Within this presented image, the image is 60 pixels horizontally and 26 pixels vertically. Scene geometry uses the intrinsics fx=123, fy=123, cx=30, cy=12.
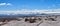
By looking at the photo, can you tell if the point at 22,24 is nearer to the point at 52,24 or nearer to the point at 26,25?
the point at 26,25

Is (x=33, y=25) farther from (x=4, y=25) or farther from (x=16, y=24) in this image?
(x=4, y=25)

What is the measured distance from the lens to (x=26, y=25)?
2.41 metres

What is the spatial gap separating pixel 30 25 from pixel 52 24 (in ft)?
1.47

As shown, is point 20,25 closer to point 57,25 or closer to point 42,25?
point 42,25

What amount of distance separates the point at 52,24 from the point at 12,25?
802mm

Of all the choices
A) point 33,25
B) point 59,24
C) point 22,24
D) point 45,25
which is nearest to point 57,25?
point 59,24

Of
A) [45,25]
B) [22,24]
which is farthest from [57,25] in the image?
[22,24]

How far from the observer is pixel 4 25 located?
Answer: 7.95ft

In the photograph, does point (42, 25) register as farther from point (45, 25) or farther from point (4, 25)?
point (4, 25)

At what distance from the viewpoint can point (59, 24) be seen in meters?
2.44

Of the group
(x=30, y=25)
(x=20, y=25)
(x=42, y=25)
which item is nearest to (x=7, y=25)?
(x=20, y=25)

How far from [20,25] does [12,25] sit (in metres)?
0.16

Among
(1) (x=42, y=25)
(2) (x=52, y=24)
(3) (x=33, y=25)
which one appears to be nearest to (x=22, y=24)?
(3) (x=33, y=25)

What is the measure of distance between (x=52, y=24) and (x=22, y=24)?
0.61m
